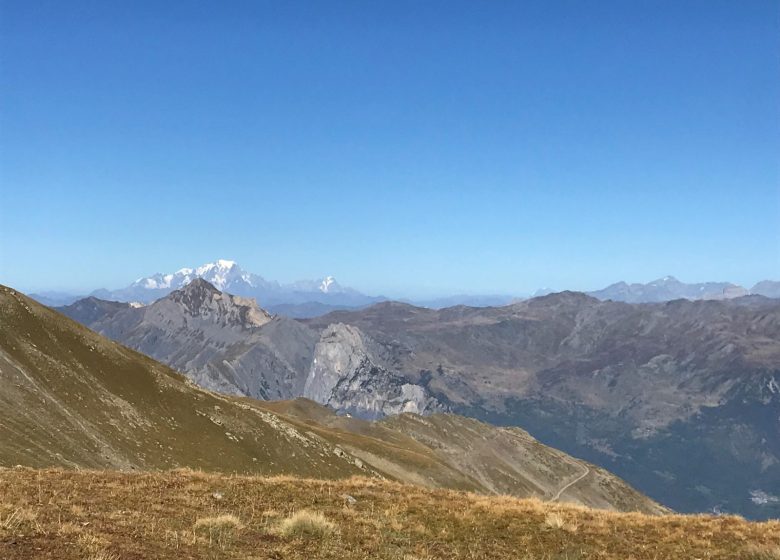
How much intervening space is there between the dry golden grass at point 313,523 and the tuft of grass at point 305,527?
0.21 ft

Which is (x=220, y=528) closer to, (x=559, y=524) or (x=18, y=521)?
(x=18, y=521)

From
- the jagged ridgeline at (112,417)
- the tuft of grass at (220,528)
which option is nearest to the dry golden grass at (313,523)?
the tuft of grass at (220,528)

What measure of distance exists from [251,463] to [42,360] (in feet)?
85.6

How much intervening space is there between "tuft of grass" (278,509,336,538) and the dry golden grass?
63 mm

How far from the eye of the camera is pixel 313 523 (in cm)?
1970

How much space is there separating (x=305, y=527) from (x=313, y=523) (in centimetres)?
32

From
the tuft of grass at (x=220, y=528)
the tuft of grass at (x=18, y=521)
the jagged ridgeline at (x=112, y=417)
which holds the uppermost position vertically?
the tuft of grass at (x=18, y=521)

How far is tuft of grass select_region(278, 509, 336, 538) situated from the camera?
1917 centimetres

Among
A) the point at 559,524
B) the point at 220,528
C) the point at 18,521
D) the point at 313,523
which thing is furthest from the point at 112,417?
the point at 559,524

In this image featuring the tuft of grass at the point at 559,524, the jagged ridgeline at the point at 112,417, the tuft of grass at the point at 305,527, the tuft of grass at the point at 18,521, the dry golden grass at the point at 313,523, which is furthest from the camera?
the jagged ridgeline at the point at 112,417

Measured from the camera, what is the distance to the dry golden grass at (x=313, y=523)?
648 inches

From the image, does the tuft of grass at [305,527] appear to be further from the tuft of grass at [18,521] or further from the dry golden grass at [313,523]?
the tuft of grass at [18,521]

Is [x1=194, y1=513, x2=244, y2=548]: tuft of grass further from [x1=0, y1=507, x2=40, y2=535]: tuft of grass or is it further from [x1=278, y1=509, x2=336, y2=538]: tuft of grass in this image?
[x1=0, y1=507, x2=40, y2=535]: tuft of grass

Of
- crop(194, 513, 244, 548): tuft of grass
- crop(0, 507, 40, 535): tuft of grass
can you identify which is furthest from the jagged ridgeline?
crop(194, 513, 244, 548): tuft of grass
